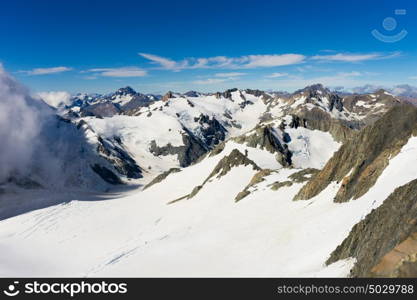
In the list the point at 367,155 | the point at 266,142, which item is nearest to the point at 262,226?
the point at 367,155

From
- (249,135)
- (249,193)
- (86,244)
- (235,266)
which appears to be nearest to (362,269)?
(235,266)

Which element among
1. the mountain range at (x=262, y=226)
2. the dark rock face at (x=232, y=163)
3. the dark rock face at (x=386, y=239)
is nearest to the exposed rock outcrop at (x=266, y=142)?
the dark rock face at (x=232, y=163)

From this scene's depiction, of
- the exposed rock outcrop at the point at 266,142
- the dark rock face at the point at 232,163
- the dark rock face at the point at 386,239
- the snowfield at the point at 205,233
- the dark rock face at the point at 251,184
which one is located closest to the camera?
the dark rock face at the point at 386,239

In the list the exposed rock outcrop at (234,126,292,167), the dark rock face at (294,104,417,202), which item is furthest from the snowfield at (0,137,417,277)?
the exposed rock outcrop at (234,126,292,167)

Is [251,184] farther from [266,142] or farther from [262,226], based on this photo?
[266,142]

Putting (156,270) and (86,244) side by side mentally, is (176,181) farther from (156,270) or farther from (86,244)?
(156,270)

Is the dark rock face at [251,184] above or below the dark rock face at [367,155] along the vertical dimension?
below

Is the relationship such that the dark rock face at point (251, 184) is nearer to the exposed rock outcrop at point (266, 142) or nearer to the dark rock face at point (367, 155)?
the dark rock face at point (367, 155)
